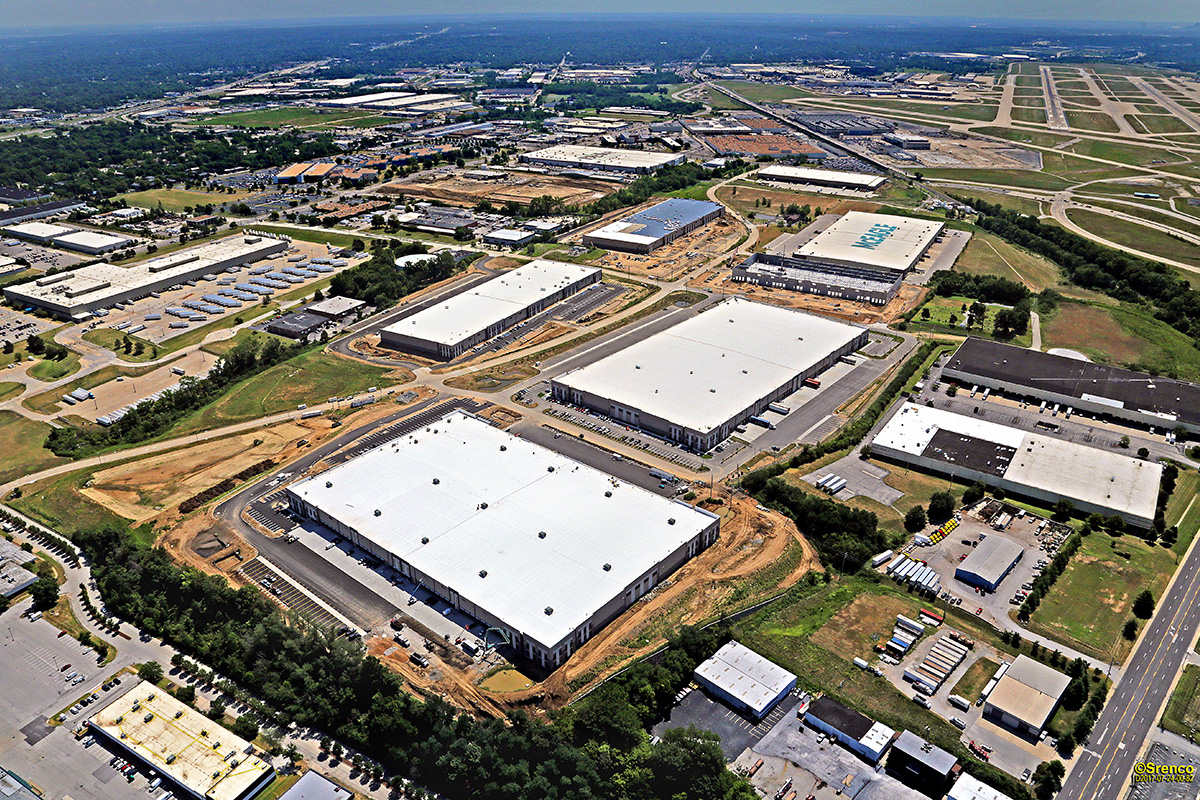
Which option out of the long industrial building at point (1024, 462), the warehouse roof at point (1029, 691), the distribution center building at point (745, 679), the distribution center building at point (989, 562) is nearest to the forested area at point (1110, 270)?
the long industrial building at point (1024, 462)

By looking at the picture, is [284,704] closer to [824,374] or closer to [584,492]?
[584,492]

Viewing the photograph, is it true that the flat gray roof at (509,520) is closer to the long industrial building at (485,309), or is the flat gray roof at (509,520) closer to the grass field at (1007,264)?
the long industrial building at (485,309)

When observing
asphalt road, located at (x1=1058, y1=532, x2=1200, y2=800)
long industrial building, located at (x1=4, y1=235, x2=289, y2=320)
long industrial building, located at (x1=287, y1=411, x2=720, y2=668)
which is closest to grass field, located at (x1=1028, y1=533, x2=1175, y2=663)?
asphalt road, located at (x1=1058, y1=532, x2=1200, y2=800)

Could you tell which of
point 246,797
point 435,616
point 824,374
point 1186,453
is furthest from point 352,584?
point 1186,453

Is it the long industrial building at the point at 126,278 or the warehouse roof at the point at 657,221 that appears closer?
the long industrial building at the point at 126,278

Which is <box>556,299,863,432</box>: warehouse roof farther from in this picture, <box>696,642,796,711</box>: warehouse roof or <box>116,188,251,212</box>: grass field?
<box>116,188,251,212</box>: grass field

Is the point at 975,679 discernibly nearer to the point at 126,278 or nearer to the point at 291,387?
the point at 291,387
